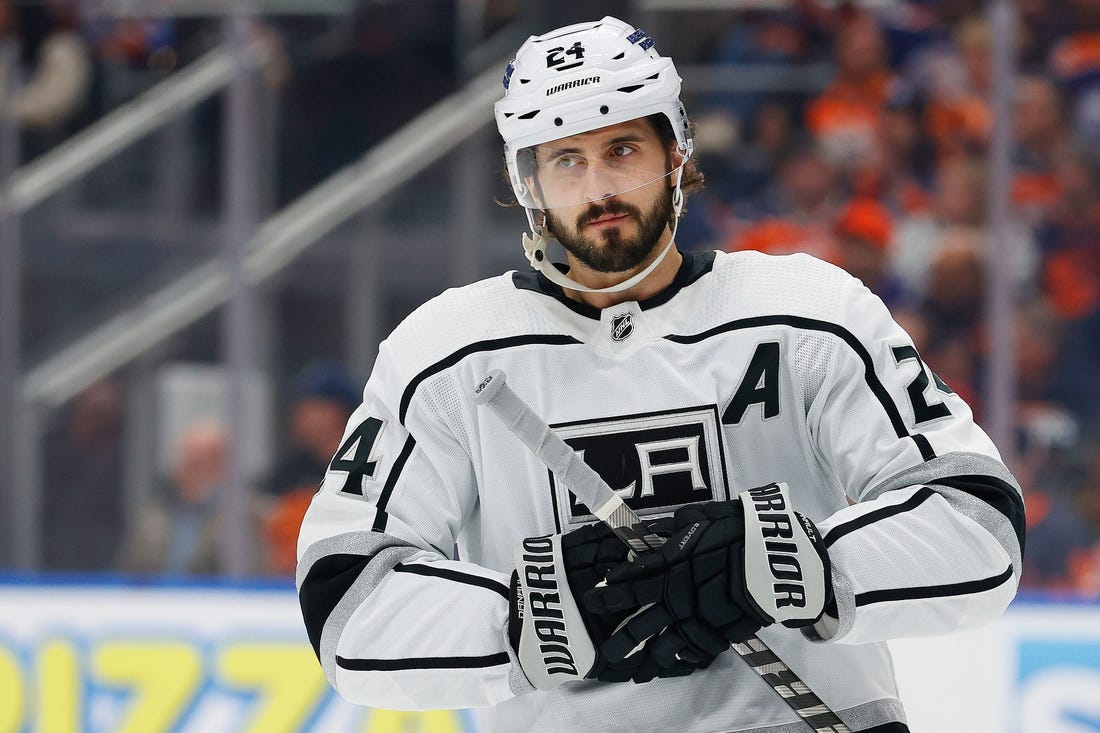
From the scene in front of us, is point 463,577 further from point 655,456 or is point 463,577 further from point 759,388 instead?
point 759,388

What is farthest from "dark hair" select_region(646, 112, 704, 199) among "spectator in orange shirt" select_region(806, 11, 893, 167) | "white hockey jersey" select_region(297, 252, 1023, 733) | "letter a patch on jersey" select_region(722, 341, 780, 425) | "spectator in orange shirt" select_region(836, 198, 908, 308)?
"spectator in orange shirt" select_region(806, 11, 893, 167)

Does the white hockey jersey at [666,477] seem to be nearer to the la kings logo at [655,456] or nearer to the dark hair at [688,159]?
the la kings logo at [655,456]

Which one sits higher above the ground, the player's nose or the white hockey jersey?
the player's nose

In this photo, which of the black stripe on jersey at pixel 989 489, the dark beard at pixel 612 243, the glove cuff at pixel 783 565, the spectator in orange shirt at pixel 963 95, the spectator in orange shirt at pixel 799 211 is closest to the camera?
the glove cuff at pixel 783 565

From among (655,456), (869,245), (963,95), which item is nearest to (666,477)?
(655,456)

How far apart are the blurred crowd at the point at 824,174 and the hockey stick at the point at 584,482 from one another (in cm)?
206

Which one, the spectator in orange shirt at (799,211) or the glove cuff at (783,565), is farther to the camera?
the spectator in orange shirt at (799,211)

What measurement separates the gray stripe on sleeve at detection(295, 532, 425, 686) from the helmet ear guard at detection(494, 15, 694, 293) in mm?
337

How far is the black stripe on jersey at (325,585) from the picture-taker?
5.13 ft

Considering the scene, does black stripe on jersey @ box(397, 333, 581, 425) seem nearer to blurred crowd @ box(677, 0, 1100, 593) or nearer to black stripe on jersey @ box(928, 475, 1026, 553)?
black stripe on jersey @ box(928, 475, 1026, 553)

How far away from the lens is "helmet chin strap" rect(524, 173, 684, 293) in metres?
1.64

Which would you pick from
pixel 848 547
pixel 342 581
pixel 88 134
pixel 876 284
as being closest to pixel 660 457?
pixel 848 547

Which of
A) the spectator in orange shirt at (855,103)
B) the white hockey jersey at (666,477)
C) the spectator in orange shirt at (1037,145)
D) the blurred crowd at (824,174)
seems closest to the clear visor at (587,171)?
the white hockey jersey at (666,477)

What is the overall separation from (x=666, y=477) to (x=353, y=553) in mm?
330
